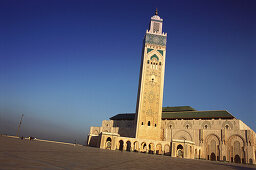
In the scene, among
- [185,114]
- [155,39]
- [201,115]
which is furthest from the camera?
[155,39]

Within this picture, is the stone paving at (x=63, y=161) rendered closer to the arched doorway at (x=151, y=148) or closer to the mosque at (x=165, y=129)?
the mosque at (x=165, y=129)

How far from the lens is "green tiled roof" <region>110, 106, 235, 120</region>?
3724cm

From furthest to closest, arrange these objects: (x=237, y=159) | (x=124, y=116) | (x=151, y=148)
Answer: (x=124, y=116) < (x=151, y=148) < (x=237, y=159)

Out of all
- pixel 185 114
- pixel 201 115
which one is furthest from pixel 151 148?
pixel 201 115

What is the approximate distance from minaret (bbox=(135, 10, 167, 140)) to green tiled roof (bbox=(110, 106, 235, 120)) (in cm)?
554

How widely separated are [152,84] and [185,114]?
9.70 metres

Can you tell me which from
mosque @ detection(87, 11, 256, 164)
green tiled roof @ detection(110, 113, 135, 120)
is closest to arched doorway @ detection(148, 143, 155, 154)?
mosque @ detection(87, 11, 256, 164)

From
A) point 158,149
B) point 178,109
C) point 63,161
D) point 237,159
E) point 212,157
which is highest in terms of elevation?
point 178,109

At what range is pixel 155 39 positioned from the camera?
4347 cm

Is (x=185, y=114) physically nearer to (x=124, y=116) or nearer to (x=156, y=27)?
(x=124, y=116)

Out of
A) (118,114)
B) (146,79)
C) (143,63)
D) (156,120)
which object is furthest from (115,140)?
(118,114)

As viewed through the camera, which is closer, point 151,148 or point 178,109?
point 151,148

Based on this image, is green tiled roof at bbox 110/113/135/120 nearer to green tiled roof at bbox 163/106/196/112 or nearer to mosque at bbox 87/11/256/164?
mosque at bbox 87/11/256/164

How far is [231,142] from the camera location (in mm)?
33312
